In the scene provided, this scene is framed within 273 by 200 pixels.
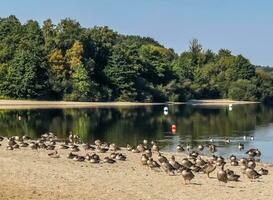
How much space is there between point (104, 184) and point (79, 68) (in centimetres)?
11130

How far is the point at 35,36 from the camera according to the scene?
467 feet

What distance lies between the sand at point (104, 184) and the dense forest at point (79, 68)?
99504 mm

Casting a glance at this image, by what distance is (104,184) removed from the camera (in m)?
24.9

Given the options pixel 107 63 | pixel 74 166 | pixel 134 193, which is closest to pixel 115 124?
pixel 74 166

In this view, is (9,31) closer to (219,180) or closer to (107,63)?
A: (107,63)

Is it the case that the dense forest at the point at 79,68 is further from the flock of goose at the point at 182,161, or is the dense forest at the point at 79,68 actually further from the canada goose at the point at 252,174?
the canada goose at the point at 252,174

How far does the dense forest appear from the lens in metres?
131

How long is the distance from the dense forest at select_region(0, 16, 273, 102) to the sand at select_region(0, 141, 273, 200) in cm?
9950

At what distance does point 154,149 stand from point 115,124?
3113 centimetres

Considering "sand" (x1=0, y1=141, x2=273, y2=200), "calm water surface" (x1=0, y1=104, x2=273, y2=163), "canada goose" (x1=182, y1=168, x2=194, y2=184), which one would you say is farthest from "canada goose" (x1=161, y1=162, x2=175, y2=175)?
"calm water surface" (x1=0, y1=104, x2=273, y2=163)

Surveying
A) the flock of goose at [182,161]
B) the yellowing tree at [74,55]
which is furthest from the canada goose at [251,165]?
the yellowing tree at [74,55]

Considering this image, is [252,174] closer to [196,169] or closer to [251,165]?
[196,169]

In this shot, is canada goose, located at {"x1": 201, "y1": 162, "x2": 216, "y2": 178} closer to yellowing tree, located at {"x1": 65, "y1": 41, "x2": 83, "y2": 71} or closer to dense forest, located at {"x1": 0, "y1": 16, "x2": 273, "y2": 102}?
dense forest, located at {"x1": 0, "y1": 16, "x2": 273, "y2": 102}

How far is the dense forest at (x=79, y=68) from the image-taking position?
130750 millimetres
